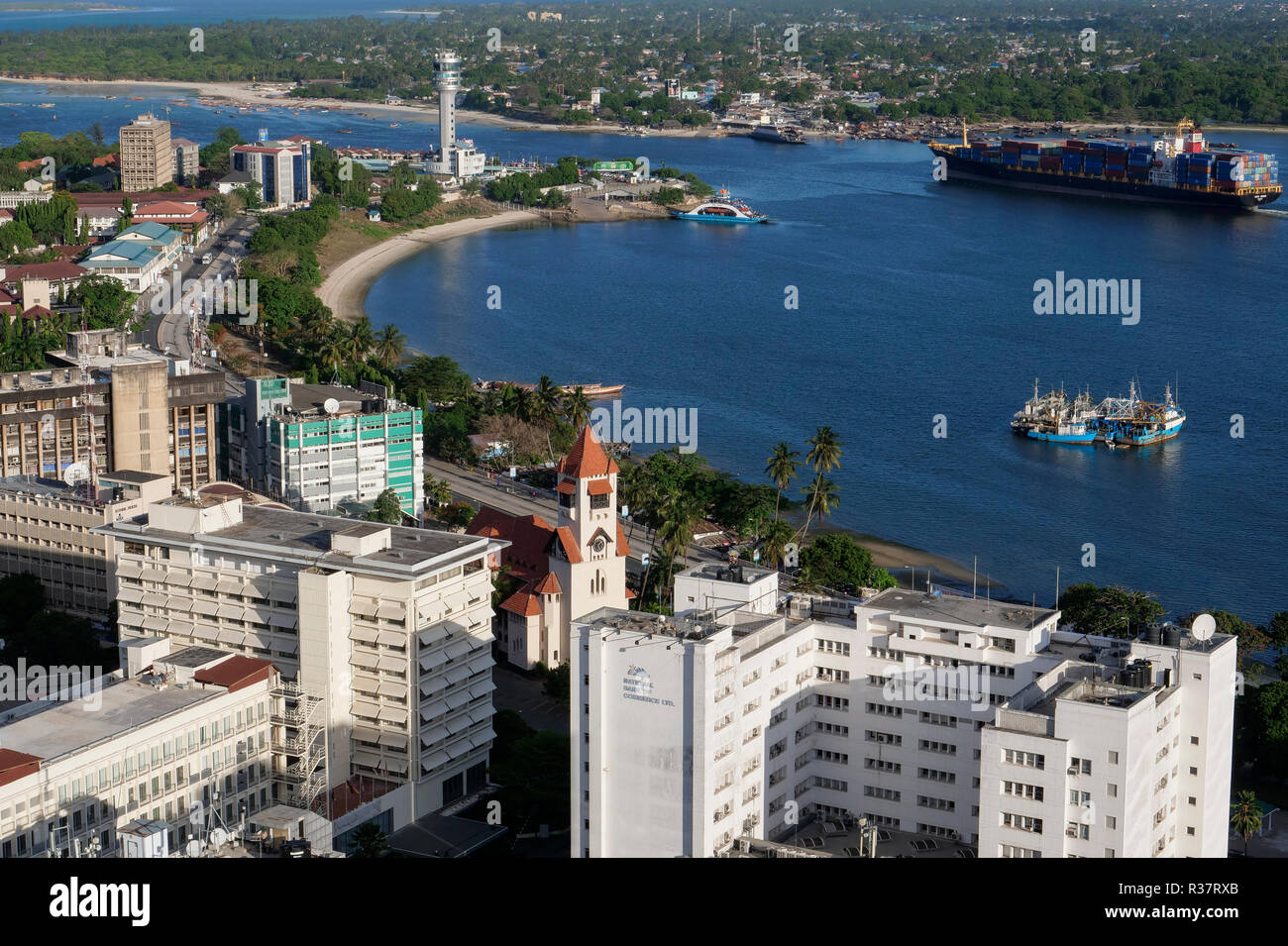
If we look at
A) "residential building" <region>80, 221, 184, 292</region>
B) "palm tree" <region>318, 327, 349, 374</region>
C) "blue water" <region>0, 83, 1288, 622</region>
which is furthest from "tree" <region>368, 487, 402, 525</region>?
"residential building" <region>80, 221, 184, 292</region>

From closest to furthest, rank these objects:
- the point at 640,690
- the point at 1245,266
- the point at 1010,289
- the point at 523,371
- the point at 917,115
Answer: the point at 640,690
the point at 523,371
the point at 1010,289
the point at 1245,266
the point at 917,115

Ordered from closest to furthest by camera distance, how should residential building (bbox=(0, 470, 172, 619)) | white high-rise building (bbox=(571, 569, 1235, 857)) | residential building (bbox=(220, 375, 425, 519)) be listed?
white high-rise building (bbox=(571, 569, 1235, 857)) → residential building (bbox=(0, 470, 172, 619)) → residential building (bbox=(220, 375, 425, 519))

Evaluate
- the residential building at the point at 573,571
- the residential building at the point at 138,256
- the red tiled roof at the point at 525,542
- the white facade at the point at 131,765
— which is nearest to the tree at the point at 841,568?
the residential building at the point at 573,571

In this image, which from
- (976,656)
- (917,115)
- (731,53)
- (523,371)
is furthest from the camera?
(731,53)

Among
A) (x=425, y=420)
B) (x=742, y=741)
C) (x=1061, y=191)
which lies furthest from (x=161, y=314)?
(x=1061, y=191)

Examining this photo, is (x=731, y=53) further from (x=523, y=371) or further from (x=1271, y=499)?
(x=1271, y=499)

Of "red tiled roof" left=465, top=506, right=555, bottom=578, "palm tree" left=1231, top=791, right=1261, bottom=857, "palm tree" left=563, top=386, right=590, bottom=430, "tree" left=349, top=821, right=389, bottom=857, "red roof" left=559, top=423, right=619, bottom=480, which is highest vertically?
"red roof" left=559, top=423, right=619, bottom=480

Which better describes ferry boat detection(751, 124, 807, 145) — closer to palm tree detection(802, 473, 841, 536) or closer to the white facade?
palm tree detection(802, 473, 841, 536)
